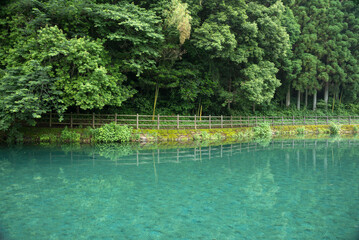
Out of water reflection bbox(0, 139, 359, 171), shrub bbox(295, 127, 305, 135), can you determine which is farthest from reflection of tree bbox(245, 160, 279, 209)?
shrub bbox(295, 127, 305, 135)

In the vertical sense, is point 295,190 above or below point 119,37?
below

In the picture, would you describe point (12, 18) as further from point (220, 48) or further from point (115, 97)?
point (220, 48)

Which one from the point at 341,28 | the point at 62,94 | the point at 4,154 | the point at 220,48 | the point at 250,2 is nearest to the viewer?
the point at 4,154

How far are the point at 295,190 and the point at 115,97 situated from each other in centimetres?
1325

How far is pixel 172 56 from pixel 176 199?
1727cm

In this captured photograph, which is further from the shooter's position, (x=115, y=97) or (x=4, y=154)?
(x=115, y=97)

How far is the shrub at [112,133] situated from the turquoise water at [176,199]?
5991 millimetres

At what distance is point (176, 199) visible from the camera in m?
6.56

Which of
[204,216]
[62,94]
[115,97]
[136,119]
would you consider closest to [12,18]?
[62,94]

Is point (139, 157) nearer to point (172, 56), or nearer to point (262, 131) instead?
point (172, 56)

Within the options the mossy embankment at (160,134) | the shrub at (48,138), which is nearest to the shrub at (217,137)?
the mossy embankment at (160,134)

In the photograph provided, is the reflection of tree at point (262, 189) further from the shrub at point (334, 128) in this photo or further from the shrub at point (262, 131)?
the shrub at point (334, 128)

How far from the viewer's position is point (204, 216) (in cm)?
547

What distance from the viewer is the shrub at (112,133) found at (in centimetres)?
1797
